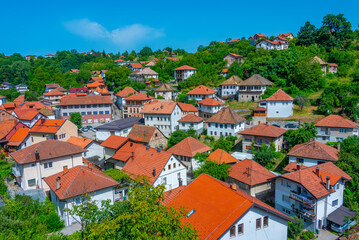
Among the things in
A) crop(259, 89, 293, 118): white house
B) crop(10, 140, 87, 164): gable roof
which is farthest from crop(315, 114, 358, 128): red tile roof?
crop(10, 140, 87, 164): gable roof

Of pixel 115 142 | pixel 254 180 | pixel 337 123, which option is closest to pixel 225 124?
pixel 254 180

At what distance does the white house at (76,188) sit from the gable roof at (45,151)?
5.20 meters

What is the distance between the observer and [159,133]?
44.1 meters

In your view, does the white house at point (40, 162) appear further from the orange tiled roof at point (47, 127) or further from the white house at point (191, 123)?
the white house at point (191, 123)

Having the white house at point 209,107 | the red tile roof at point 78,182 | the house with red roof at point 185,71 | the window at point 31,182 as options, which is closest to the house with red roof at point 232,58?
the house with red roof at point 185,71

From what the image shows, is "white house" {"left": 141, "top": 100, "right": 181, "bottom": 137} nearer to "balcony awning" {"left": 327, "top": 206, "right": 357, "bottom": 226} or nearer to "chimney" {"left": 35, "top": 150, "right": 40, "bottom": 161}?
"chimney" {"left": 35, "top": 150, "right": 40, "bottom": 161}

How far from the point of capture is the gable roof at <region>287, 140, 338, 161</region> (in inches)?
1260

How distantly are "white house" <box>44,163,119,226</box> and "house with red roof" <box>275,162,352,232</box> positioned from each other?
17640mm

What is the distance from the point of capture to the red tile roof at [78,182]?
910 inches

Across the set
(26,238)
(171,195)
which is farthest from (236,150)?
(26,238)

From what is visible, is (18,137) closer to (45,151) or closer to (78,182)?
(45,151)

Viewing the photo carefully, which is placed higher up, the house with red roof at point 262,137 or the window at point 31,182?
the house with red roof at point 262,137

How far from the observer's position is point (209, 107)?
54.3 m

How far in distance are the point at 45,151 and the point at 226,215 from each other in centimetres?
2371
